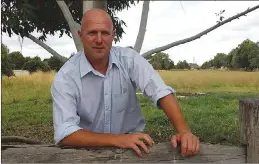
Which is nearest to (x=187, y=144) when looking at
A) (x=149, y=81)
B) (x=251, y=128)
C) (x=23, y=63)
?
(x=251, y=128)

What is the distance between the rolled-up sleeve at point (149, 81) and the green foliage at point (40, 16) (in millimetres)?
2398

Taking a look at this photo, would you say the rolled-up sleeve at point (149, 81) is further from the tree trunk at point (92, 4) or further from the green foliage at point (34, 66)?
the green foliage at point (34, 66)

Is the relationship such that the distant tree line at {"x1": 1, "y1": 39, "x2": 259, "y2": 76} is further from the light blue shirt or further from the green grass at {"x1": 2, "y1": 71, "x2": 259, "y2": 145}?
the light blue shirt

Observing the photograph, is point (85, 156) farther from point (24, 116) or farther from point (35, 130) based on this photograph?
point (24, 116)

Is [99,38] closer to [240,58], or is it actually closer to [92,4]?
[92,4]

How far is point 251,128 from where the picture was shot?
65.6 inches

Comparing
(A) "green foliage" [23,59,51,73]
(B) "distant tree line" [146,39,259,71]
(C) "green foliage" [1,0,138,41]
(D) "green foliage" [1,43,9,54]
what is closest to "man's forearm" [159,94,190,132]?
(C) "green foliage" [1,0,138,41]

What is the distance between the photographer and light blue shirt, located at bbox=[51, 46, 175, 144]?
1828mm

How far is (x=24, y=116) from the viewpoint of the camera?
7754mm

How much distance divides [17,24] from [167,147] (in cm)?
290

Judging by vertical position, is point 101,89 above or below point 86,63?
below

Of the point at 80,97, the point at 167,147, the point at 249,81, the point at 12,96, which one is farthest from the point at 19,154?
the point at 12,96

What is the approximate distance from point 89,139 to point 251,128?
58cm

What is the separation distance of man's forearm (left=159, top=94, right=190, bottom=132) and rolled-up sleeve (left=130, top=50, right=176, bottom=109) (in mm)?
22
